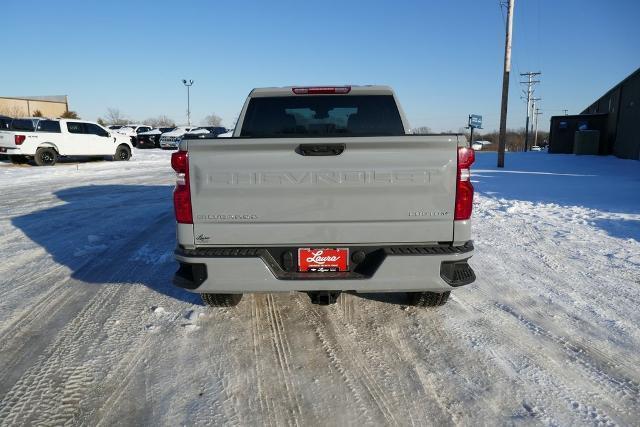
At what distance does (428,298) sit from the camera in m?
3.80

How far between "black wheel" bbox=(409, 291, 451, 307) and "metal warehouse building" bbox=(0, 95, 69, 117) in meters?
69.7

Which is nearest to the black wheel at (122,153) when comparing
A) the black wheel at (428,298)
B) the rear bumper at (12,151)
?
the rear bumper at (12,151)

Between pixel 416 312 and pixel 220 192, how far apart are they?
2079mm

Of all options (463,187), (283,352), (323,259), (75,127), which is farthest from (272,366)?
(75,127)

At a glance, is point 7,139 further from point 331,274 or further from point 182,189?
point 331,274

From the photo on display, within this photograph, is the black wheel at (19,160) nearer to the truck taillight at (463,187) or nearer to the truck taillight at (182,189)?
the truck taillight at (182,189)

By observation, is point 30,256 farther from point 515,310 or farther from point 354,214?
point 515,310

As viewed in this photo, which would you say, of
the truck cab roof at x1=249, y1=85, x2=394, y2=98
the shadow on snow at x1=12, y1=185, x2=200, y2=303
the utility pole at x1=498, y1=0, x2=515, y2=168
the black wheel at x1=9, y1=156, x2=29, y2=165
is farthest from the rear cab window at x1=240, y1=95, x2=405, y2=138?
the black wheel at x1=9, y1=156, x2=29, y2=165

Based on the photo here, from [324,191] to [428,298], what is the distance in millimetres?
1542

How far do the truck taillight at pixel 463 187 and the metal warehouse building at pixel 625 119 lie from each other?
22625 millimetres

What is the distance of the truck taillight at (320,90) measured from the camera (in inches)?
171

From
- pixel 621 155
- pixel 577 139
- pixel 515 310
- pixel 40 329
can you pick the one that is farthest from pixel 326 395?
pixel 577 139

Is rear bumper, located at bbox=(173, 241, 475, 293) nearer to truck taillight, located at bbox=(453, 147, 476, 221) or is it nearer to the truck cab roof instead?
truck taillight, located at bbox=(453, 147, 476, 221)

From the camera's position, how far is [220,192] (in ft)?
9.84
